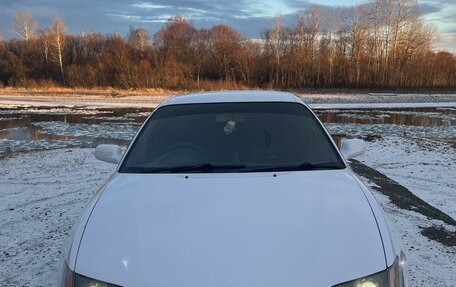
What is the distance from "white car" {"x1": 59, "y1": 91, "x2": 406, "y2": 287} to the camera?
76.3 inches

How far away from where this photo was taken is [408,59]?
53.8m

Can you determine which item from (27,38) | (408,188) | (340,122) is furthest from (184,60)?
(408,188)

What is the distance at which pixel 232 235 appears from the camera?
212 cm

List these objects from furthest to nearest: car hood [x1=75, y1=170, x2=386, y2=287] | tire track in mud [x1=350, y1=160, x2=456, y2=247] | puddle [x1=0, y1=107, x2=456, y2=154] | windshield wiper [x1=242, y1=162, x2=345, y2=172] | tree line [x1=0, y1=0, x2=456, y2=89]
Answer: tree line [x1=0, y1=0, x2=456, y2=89], puddle [x1=0, y1=107, x2=456, y2=154], tire track in mud [x1=350, y1=160, x2=456, y2=247], windshield wiper [x1=242, y1=162, x2=345, y2=172], car hood [x1=75, y1=170, x2=386, y2=287]

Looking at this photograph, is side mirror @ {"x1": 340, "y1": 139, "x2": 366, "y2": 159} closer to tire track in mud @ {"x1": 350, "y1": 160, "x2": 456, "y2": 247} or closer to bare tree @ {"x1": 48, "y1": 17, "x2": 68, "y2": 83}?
tire track in mud @ {"x1": 350, "y1": 160, "x2": 456, "y2": 247}

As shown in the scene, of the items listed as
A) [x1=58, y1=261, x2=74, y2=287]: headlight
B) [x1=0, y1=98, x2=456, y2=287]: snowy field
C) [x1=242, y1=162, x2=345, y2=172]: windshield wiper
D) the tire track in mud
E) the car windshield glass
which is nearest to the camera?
[x1=58, y1=261, x2=74, y2=287]: headlight

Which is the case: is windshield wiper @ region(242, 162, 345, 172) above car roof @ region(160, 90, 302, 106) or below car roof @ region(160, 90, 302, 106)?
below

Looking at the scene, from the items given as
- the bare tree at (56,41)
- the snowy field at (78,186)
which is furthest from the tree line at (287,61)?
the snowy field at (78,186)

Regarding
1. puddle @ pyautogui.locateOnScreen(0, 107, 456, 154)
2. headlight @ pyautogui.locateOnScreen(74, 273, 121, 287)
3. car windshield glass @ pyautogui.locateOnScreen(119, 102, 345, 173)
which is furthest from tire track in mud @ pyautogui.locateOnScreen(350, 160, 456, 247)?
puddle @ pyautogui.locateOnScreen(0, 107, 456, 154)

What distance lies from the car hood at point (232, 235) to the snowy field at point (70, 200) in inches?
67.1

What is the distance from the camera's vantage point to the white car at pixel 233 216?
194 centimetres

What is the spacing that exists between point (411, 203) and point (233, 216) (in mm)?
4680

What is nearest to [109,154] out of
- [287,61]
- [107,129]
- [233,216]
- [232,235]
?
[233,216]

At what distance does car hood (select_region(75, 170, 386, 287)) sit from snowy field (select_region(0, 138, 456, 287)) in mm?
1704
